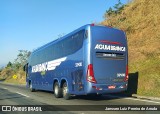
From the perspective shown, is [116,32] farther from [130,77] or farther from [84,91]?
[130,77]

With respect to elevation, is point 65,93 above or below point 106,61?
below

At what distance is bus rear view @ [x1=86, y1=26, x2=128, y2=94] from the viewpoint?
16.7 metres

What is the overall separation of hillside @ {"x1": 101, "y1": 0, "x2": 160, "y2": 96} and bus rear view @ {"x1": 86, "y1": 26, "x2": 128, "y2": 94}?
3159 millimetres

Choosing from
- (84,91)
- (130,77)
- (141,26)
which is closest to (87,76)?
(84,91)

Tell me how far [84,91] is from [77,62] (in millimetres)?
1703

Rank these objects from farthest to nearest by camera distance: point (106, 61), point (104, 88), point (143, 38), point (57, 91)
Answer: point (143, 38) → point (57, 91) → point (106, 61) → point (104, 88)

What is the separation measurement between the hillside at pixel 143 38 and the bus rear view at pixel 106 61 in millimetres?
3159

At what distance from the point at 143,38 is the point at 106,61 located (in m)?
14.9

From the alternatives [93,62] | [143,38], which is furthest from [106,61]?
[143,38]

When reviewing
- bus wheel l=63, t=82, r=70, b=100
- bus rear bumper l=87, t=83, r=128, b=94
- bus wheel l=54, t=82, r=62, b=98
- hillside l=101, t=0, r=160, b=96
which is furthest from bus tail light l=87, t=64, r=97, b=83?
hillside l=101, t=0, r=160, b=96

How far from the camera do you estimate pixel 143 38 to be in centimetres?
3119

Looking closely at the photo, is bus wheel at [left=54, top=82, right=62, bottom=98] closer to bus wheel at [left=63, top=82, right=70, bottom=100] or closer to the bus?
the bus

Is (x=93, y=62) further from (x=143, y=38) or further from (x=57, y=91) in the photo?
(x=143, y=38)

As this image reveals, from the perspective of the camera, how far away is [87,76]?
54.4 feet
